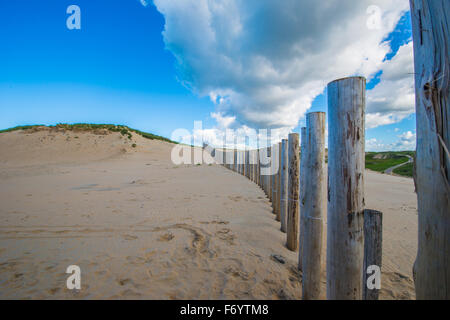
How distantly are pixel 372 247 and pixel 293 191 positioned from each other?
5.25ft

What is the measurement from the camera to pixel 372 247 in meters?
1.50

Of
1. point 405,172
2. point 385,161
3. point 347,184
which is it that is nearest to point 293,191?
point 347,184

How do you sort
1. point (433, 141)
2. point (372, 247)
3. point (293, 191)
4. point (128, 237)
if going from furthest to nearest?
1. point (128, 237)
2. point (293, 191)
3. point (372, 247)
4. point (433, 141)

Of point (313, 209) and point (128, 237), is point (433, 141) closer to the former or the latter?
point (313, 209)

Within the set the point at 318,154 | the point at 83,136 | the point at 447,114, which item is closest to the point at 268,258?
the point at 318,154

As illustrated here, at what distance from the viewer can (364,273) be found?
1.59 metres

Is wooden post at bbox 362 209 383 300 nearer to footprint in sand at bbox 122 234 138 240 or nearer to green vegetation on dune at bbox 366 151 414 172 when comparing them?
footprint in sand at bbox 122 234 138 240

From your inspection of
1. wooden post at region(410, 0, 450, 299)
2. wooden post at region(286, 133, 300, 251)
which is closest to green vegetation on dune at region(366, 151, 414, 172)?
wooden post at region(286, 133, 300, 251)

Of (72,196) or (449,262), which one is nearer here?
(449,262)

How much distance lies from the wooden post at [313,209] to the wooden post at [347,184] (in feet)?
1.46

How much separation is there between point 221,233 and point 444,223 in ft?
10.5

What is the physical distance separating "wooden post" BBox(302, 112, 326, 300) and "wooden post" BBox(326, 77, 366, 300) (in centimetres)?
44

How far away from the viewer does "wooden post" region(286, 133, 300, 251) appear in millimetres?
3074
